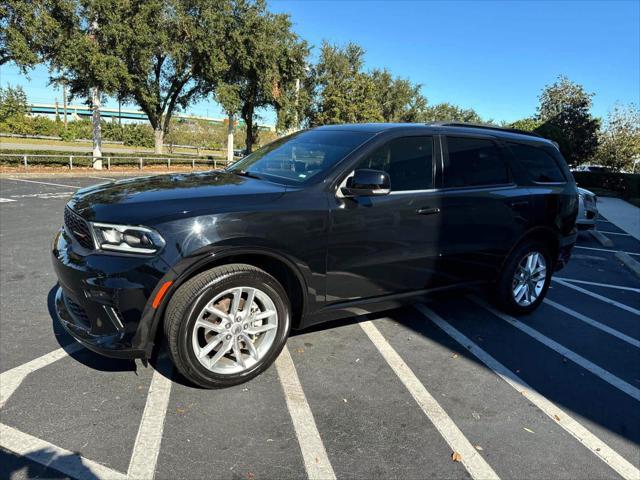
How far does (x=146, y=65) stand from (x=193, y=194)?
69.1 feet

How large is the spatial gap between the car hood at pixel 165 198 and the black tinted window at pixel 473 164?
1.65 meters

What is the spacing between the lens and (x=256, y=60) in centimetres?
2466

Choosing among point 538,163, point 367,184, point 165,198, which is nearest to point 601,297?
point 538,163

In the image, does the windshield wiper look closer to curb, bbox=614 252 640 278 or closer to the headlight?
the headlight

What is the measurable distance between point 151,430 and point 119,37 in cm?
2125

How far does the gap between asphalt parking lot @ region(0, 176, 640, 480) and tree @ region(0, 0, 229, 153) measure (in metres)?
17.9

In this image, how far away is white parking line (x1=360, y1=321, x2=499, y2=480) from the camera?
2469 mm

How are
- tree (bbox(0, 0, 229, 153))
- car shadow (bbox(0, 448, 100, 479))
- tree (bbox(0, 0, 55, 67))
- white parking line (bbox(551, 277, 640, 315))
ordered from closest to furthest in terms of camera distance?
Answer: car shadow (bbox(0, 448, 100, 479)) < white parking line (bbox(551, 277, 640, 315)) < tree (bbox(0, 0, 55, 67)) < tree (bbox(0, 0, 229, 153))

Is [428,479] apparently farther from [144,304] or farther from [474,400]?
[144,304]

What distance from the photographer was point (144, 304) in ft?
8.74

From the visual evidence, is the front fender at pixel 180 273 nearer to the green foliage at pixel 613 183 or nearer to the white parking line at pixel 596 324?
the white parking line at pixel 596 324

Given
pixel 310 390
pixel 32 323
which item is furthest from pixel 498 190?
pixel 32 323

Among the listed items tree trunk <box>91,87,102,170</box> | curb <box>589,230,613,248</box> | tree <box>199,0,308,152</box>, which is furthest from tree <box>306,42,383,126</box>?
curb <box>589,230,613,248</box>

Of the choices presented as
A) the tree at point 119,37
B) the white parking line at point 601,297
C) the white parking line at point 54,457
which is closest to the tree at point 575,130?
the tree at point 119,37
